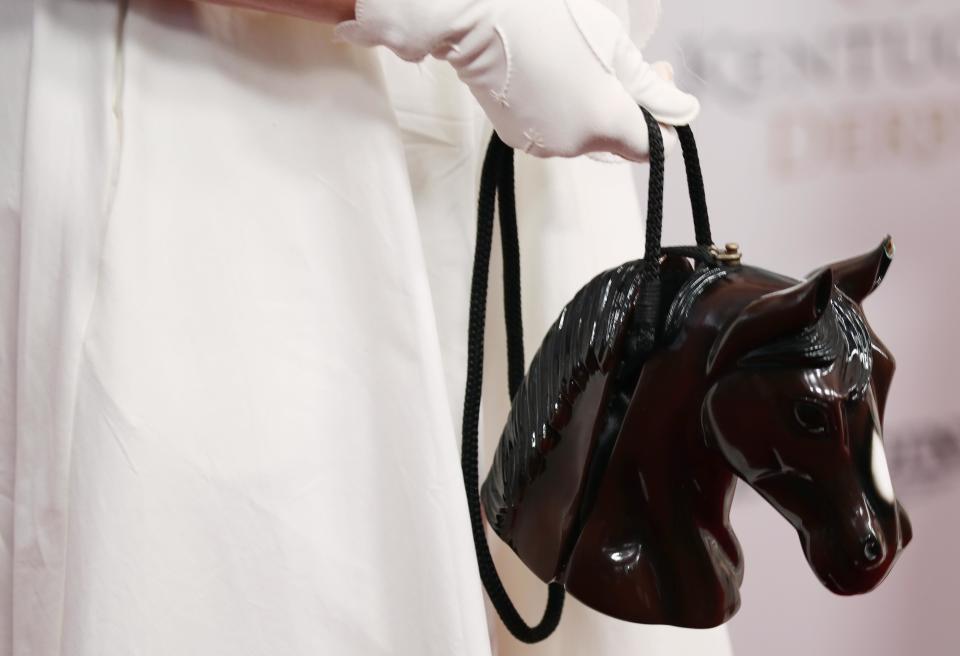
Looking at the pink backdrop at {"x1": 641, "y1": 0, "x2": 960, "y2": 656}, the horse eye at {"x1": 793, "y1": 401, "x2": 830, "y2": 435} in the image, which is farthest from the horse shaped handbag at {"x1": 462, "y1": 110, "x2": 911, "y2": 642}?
the pink backdrop at {"x1": 641, "y1": 0, "x2": 960, "y2": 656}

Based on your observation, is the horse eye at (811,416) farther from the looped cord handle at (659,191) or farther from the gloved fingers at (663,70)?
the gloved fingers at (663,70)

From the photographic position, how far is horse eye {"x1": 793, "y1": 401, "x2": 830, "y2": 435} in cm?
41

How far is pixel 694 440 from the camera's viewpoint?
44 centimetres

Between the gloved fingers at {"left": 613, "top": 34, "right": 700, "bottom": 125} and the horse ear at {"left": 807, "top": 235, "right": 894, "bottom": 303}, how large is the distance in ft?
0.35

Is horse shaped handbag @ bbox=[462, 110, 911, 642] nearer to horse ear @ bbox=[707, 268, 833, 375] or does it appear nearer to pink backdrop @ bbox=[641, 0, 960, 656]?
horse ear @ bbox=[707, 268, 833, 375]

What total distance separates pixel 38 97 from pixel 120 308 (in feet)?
0.31

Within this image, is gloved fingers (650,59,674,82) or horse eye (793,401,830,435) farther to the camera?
gloved fingers (650,59,674,82)

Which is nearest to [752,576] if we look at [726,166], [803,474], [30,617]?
[726,166]

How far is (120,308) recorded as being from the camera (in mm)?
423

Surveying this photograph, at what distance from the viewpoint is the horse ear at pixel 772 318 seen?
0.38 meters

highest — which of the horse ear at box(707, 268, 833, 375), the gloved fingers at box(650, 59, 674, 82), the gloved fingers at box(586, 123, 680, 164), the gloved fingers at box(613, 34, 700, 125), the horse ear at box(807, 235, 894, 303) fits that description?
the gloved fingers at box(650, 59, 674, 82)

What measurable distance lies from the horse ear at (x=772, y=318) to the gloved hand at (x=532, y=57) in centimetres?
11

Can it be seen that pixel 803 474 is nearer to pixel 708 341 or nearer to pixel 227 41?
pixel 708 341

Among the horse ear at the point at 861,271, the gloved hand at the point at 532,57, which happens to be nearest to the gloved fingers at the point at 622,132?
the gloved hand at the point at 532,57
